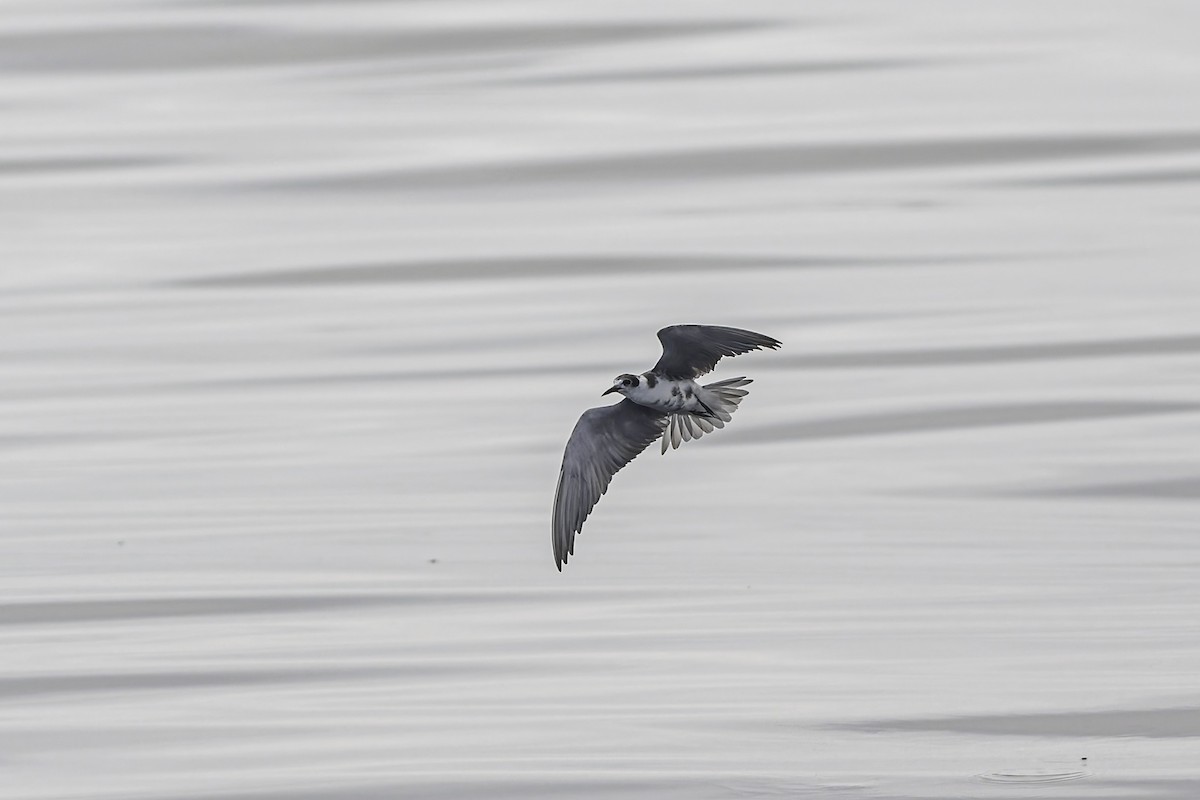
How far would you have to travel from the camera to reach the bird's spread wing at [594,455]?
652cm

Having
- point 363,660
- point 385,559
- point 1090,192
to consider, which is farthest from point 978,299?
point 363,660

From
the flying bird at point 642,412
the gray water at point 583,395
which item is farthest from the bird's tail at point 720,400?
the gray water at point 583,395

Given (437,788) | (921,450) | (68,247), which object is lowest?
(437,788)

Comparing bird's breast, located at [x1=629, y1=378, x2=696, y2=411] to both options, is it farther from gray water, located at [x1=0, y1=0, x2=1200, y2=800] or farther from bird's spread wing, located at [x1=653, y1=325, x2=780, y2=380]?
gray water, located at [x1=0, y1=0, x2=1200, y2=800]

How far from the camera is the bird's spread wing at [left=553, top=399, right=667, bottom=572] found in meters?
6.52

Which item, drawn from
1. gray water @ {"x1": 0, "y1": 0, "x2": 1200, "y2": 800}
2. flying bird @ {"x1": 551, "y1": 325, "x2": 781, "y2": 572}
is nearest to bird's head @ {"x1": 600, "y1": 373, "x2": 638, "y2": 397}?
flying bird @ {"x1": 551, "y1": 325, "x2": 781, "y2": 572}

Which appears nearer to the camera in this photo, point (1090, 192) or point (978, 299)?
point (978, 299)

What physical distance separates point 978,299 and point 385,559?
4227mm

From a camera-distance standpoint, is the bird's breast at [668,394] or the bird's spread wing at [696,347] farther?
the bird's breast at [668,394]

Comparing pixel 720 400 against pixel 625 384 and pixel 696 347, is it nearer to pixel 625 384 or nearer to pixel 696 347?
pixel 696 347

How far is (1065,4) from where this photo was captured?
16.9m

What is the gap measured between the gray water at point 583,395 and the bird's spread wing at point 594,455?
0.67 metres

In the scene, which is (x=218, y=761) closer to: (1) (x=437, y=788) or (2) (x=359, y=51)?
(1) (x=437, y=788)

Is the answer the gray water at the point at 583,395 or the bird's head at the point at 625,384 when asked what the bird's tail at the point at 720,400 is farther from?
the gray water at the point at 583,395
